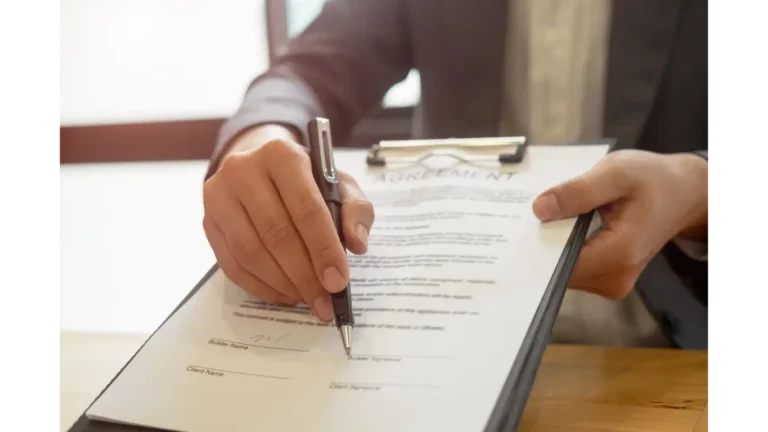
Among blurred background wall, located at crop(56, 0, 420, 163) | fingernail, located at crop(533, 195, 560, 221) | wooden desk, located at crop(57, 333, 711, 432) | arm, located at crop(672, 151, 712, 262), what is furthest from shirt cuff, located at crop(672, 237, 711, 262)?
blurred background wall, located at crop(56, 0, 420, 163)

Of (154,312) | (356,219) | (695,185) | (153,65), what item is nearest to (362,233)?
(356,219)

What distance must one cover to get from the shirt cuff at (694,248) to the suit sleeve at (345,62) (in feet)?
1.21

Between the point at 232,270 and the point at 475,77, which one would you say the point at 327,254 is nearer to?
the point at 232,270

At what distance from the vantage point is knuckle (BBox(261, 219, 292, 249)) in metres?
0.37

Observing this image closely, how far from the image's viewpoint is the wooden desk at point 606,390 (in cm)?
Answer: 37

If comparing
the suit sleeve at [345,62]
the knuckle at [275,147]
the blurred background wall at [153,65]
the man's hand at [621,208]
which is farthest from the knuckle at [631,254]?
the blurred background wall at [153,65]

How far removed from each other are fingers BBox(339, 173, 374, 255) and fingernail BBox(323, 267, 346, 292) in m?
0.04

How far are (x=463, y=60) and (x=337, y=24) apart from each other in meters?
0.16

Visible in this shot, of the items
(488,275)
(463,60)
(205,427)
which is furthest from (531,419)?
(463,60)

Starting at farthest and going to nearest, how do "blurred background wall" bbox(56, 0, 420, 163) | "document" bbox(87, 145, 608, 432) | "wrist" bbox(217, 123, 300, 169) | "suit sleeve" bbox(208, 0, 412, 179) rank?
"blurred background wall" bbox(56, 0, 420, 163) < "suit sleeve" bbox(208, 0, 412, 179) < "wrist" bbox(217, 123, 300, 169) < "document" bbox(87, 145, 608, 432)
